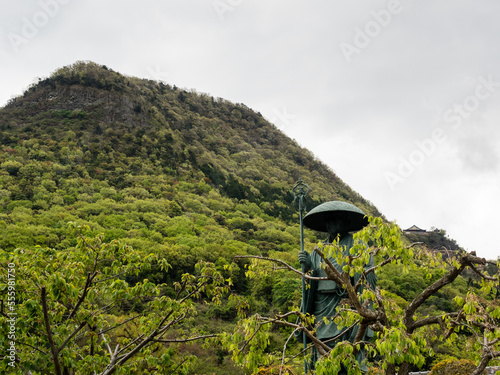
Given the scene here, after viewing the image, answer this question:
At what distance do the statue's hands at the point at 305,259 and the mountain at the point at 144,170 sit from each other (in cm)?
2237

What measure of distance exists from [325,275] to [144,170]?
151 feet

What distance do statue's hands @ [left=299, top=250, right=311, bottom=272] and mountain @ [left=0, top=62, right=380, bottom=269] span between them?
22373 mm

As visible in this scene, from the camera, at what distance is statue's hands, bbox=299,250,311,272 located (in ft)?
15.4

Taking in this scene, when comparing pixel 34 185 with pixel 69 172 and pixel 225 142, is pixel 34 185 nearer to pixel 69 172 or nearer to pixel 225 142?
pixel 69 172

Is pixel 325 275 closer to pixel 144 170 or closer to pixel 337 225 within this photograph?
pixel 337 225

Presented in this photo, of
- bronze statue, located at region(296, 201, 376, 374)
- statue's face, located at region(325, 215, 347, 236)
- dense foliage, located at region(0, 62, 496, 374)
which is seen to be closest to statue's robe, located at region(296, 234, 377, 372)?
bronze statue, located at region(296, 201, 376, 374)

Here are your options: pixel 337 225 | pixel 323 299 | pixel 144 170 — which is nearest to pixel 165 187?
pixel 144 170

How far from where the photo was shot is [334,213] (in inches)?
211

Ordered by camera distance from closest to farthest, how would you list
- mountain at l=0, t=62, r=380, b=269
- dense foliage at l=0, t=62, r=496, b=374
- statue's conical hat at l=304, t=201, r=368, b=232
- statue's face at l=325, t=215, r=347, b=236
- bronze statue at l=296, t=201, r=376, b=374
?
bronze statue at l=296, t=201, r=376, b=374 < statue's conical hat at l=304, t=201, r=368, b=232 < statue's face at l=325, t=215, r=347, b=236 < dense foliage at l=0, t=62, r=496, b=374 < mountain at l=0, t=62, r=380, b=269

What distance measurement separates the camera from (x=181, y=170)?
171 ft

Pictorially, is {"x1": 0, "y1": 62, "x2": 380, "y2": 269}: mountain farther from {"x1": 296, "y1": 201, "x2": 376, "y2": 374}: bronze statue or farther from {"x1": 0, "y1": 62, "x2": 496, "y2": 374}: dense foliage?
{"x1": 296, "y1": 201, "x2": 376, "y2": 374}: bronze statue

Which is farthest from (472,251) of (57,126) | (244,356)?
(57,126)

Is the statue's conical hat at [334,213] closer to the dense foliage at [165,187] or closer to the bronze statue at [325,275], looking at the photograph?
the bronze statue at [325,275]

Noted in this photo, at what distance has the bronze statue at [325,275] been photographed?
467cm
